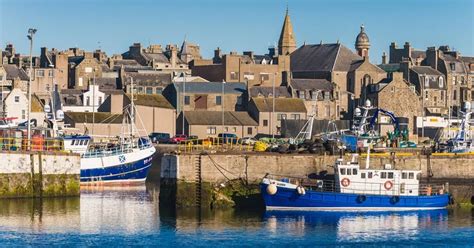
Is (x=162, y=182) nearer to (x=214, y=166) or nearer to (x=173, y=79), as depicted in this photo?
(x=214, y=166)

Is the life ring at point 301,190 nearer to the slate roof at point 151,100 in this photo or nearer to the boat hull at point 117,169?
the boat hull at point 117,169

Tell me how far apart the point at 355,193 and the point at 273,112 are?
4590 cm

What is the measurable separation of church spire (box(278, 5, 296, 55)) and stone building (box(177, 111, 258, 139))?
117ft

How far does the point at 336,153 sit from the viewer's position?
6353 centimetres

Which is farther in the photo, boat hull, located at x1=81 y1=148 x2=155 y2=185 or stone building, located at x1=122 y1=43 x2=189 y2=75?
stone building, located at x1=122 y1=43 x2=189 y2=75

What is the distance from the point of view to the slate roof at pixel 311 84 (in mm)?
114938

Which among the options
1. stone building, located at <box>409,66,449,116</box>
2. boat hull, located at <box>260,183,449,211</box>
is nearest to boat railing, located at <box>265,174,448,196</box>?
boat hull, located at <box>260,183,449,211</box>

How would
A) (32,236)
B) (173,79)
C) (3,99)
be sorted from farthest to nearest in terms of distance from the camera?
(173,79) < (3,99) < (32,236)

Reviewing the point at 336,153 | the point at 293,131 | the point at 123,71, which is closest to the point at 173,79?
the point at 123,71

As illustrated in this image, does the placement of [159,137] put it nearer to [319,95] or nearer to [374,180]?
[319,95]

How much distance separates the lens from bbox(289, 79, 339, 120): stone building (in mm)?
113062

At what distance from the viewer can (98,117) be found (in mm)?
A: 101125

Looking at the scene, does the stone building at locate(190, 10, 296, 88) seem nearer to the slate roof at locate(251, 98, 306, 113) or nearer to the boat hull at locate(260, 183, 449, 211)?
the slate roof at locate(251, 98, 306, 113)

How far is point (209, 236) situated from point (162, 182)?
10630 millimetres
